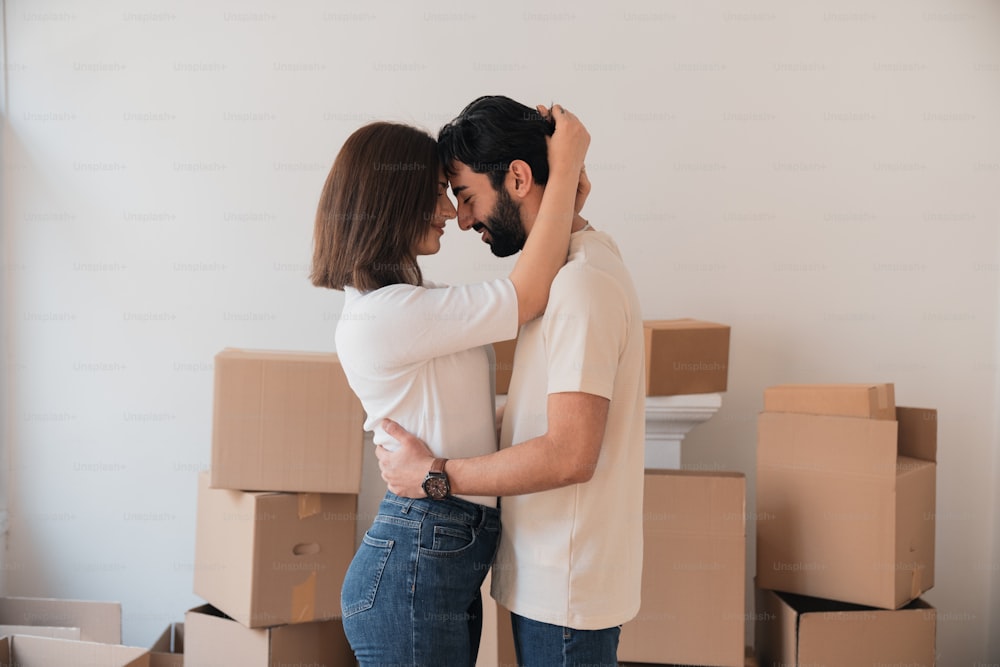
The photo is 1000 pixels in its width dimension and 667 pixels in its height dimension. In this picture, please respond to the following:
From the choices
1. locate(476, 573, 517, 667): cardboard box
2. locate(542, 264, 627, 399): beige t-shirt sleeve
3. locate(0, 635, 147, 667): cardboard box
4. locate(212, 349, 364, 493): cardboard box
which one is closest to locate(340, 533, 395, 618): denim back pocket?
locate(542, 264, 627, 399): beige t-shirt sleeve

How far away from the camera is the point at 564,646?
1.21 m

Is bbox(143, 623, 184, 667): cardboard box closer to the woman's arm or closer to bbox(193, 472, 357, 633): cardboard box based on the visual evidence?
bbox(193, 472, 357, 633): cardboard box

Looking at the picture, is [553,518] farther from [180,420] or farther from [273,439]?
[180,420]

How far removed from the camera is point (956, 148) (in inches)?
109

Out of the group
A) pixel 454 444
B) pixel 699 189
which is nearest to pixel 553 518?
pixel 454 444

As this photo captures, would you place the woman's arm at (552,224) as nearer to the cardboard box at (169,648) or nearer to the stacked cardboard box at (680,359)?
the stacked cardboard box at (680,359)

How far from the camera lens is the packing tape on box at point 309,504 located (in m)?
2.26

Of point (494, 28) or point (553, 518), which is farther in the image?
point (494, 28)

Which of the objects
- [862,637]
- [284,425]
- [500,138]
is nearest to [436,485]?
[500,138]

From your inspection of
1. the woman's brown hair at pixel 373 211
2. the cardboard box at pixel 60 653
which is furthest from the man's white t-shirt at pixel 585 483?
the cardboard box at pixel 60 653

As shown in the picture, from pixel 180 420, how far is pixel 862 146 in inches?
98.7

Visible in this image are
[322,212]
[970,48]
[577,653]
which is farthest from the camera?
[970,48]

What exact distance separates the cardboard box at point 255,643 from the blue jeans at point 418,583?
115 centimetres

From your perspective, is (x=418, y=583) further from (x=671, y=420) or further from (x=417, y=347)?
(x=671, y=420)
